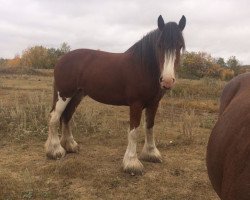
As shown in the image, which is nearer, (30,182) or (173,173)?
(30,182)

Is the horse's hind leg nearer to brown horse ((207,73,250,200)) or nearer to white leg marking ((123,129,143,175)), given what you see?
white leg marking ((123,129,143,175))

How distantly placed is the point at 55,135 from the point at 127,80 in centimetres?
167

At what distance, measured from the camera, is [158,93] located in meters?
5.27

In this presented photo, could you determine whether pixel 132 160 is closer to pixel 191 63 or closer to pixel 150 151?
pixel 150 151

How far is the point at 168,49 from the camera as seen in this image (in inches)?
181

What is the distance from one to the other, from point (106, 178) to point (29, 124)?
10.6 feet

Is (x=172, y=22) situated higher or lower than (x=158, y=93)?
higher

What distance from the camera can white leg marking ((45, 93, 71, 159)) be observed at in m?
5.95

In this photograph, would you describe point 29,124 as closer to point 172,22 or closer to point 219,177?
point 172,22

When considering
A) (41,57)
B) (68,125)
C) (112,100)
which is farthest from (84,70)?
(41,57)

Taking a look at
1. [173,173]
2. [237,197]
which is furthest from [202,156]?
[237,197]

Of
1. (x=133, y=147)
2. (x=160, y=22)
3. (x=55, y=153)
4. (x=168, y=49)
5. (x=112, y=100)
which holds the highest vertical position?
(x=160, y=22)

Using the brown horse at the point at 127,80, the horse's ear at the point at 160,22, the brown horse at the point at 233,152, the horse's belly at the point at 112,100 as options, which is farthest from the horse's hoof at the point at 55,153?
the brown horse at the point at 233,152

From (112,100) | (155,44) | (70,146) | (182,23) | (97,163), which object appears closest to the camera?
(182,23)
